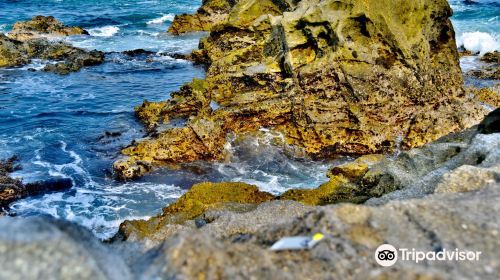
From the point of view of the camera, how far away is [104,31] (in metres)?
57.7

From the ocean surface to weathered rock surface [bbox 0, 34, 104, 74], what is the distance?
37.7 inches

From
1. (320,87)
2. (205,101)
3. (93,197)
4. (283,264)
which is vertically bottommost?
(93,197)

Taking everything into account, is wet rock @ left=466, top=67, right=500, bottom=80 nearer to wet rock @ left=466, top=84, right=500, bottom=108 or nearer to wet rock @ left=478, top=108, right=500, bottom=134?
wet rock @ left=466, top=84, right=500, bottom=108

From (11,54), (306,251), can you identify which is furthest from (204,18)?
(306,251)

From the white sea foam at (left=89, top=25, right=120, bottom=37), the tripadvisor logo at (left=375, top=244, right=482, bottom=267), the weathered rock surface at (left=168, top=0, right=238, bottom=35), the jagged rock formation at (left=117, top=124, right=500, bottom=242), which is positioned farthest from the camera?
the weathered rock surface at (left=168, top=0, right=238, bottom=35)

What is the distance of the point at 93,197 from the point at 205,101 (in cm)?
775

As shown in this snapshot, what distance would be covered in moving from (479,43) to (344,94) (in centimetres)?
2879

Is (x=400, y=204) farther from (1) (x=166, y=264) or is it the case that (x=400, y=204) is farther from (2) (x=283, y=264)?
(1) (x=166, y=264)

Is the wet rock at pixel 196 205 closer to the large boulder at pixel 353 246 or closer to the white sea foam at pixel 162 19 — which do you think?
the large boulder at pixel 353 246

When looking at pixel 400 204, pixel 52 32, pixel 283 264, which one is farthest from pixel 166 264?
pixel 52 32

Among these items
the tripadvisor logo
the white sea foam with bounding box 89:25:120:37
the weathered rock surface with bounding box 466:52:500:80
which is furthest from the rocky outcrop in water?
the tripadvisor logo

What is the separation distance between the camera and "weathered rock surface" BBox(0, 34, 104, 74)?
1591 inches

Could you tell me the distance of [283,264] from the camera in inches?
240

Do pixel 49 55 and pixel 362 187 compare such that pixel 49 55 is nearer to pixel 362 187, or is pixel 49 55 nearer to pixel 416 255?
pixel 362 187
